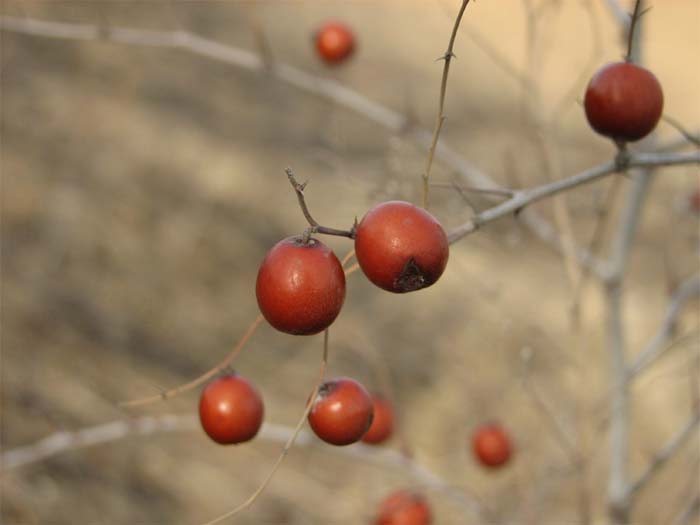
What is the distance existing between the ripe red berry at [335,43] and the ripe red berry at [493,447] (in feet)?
4.20

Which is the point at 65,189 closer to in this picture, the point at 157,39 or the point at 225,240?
the point at 225,240

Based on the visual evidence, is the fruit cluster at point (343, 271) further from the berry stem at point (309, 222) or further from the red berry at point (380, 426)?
the red berry at point (380, 426)

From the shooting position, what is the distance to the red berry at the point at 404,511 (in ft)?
7.64

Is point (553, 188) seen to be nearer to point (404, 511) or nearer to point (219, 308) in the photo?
point (404, 511)

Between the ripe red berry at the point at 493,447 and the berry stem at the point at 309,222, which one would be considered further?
the ripe red berry at the point at 493,447

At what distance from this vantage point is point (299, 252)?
1060 millimetres

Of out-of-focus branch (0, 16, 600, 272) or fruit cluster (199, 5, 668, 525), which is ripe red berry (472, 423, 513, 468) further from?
fruit cluster (199, 5, 668, 525)

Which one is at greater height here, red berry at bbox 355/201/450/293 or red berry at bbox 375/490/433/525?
red berry at bbox 355/201/450/293

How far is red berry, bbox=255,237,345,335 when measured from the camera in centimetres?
104

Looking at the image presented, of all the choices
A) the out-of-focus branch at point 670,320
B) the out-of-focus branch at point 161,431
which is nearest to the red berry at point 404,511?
the out-of-focus branch at point 161,431

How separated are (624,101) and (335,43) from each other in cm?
139

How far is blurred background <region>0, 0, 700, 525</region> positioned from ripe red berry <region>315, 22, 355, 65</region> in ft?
4.28

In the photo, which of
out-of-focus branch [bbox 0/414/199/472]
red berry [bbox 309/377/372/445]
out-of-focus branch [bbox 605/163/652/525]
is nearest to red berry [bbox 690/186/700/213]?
out-of-focus branch [bbox 605/163/652/525]

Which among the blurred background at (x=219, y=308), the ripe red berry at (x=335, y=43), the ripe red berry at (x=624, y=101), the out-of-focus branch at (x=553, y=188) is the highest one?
the ripe red berry at (x=335, y=43)
